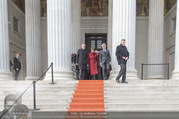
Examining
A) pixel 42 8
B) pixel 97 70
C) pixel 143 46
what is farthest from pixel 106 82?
pixel 42 8

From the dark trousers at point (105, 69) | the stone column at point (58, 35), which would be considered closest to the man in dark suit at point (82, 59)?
the stone column at point (58, 35)

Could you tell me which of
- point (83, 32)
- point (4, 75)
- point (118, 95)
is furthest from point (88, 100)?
point (83, 32)

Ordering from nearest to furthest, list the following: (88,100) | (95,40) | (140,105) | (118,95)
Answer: (140,105), (88,100), (118,95), (95,40)

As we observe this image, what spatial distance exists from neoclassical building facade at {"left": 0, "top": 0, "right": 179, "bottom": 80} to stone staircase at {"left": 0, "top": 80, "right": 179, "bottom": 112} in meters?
1.06

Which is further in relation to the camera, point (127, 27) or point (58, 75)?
point (127, 27)

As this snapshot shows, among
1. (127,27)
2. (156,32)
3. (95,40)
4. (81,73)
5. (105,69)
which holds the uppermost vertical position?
(156,32)

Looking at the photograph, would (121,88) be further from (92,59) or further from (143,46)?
(143,46)

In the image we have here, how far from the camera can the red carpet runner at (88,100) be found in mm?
4859

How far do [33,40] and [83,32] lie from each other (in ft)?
17.8

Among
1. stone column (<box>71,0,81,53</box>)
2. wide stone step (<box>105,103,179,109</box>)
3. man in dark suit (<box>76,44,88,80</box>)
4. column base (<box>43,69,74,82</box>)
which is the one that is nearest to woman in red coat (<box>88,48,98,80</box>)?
man in dark suit (<box>76,44,88,80</box>)

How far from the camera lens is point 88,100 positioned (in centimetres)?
560

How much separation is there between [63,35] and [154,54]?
795cm

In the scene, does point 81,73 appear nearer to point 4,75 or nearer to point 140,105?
point 140,105

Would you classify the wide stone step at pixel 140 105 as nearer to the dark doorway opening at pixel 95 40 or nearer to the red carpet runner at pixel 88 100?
the red carpet runner at pixel 88 100
